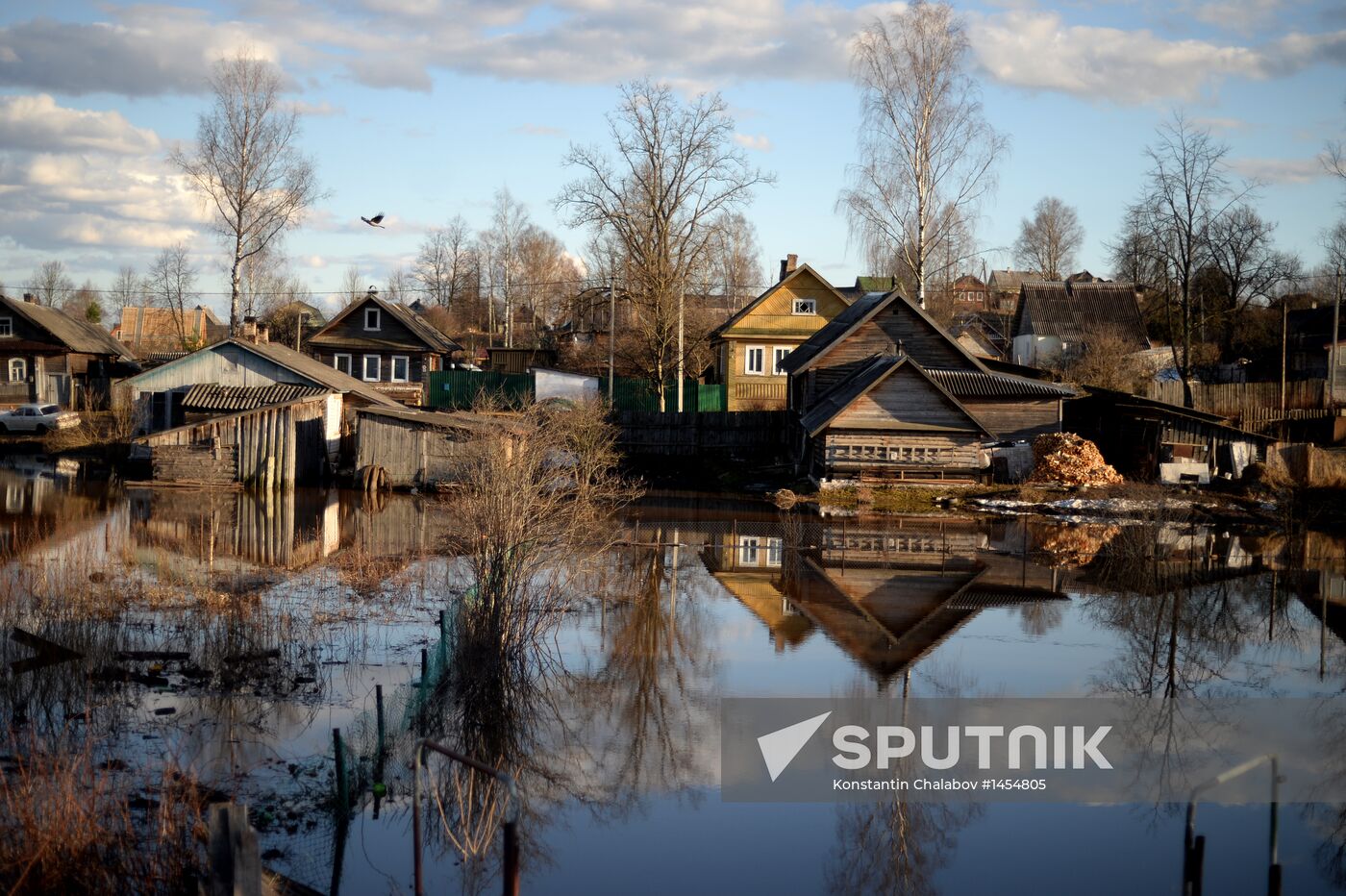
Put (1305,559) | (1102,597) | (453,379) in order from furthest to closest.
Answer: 1. (453,379)
2. (1305,559)
3. (1102,597)

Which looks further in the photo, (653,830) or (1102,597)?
(1102,597)

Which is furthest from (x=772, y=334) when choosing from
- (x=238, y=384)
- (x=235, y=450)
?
(x=235, y=450)

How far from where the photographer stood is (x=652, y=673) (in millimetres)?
13656

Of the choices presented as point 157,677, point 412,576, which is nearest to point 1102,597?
point 412,576

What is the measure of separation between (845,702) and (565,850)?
446cm

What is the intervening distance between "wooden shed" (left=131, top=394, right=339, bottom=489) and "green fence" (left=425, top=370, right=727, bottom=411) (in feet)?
43.2

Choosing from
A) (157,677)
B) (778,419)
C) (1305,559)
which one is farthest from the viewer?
(778,419)

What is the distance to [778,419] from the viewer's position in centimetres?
4069

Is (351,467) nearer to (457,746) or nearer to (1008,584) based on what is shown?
(1008,584)

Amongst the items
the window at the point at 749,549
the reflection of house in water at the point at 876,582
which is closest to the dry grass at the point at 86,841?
the reflection of house in water at the point at 876,582

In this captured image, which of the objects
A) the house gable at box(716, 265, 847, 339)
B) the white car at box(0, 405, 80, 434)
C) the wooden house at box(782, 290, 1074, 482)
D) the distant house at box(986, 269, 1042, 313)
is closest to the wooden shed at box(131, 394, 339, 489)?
the white car at box(0, 405, 80, 434)

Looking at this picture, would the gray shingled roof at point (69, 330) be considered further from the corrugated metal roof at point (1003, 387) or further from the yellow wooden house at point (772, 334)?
the corrugated metal roof at point (1003, 387)

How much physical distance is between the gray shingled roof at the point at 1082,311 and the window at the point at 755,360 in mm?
17513

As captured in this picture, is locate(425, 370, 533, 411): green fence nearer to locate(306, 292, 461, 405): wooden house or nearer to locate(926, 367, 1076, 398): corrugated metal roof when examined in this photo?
locate(306, 292, 461, 405): wooden house
